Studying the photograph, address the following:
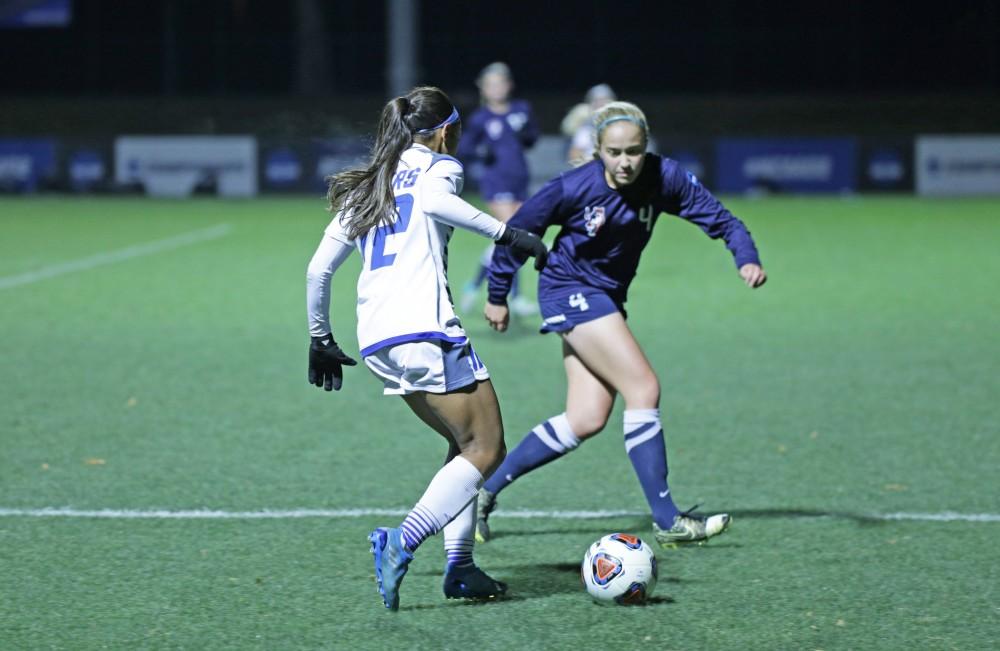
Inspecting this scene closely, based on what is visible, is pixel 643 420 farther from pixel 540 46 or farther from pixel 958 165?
pixel 540 46

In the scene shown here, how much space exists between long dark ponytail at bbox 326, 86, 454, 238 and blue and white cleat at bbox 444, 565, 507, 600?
4.00 feet

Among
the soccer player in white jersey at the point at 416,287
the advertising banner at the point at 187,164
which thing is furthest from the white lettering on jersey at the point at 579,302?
the advertising banner at the point at 187,164

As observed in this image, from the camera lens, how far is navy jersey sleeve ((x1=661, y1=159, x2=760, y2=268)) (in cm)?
567

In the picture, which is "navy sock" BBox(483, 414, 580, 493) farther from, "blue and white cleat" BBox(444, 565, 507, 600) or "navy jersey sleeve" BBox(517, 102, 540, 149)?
"navy jersey sleeve" BBox(517, 102, 540, 149)

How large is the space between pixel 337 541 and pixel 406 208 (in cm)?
169

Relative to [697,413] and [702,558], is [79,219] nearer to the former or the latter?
[697,413]

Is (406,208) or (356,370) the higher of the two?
(406,208)

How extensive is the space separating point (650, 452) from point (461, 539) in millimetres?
961

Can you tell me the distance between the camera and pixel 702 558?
560 centimetres

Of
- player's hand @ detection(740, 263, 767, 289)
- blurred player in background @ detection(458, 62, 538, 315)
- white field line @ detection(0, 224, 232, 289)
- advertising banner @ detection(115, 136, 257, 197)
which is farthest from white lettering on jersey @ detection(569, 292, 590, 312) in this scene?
advertising banner @ detection(115, 136, 257, 197)

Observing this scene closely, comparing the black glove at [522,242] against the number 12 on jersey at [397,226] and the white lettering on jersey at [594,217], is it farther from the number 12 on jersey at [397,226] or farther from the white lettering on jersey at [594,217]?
the white lettering on jersey at [594,217]

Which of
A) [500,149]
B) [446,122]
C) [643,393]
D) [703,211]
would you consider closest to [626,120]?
[703,211]

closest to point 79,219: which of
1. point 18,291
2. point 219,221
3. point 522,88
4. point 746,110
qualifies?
point 219,221

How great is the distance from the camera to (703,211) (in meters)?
5.76
